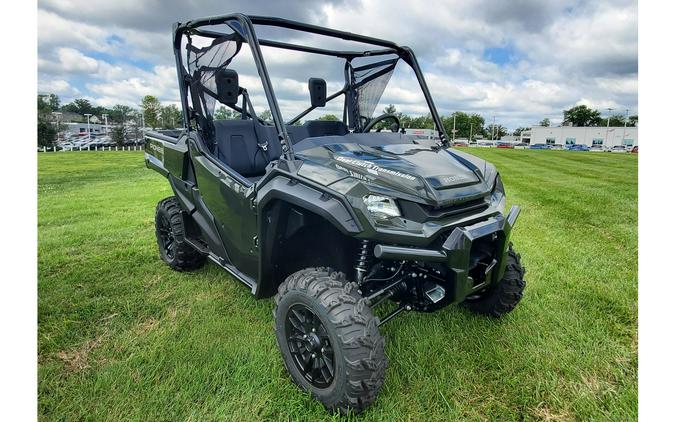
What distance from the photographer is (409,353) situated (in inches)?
112

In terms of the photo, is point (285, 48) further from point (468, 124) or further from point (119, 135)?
point (468, 124)

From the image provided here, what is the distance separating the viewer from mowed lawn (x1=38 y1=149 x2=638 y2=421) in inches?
93.4

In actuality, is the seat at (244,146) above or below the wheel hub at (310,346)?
above

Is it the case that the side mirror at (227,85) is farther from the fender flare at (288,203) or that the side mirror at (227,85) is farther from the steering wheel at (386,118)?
the steering wheel at (386,118)

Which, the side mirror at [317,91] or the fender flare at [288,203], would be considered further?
the side mirror at [317,91]

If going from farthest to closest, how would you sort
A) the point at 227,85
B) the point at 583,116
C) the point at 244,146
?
the point at 583,116, the point at 244,146, the point at 227,85

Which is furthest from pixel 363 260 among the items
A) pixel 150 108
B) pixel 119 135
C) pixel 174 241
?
pixel 150 108

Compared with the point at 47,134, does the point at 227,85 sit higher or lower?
lower

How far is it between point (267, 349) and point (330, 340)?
0.81 m

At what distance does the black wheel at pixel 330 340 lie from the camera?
217cm

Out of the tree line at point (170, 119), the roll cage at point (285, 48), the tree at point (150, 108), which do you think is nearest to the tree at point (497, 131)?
the tree line at point (170, 119)

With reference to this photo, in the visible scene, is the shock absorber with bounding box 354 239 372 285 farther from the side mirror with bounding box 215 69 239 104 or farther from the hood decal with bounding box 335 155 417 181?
the side mirror with bounding box 215 69 239 104

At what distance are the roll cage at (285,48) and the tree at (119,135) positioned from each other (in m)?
53.4

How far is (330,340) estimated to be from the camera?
2.24m
